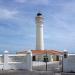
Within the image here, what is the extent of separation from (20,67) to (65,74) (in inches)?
156

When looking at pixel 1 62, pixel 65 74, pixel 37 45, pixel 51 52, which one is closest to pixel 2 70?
pixel 1 62

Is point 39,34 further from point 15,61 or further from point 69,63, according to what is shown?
point 69,63

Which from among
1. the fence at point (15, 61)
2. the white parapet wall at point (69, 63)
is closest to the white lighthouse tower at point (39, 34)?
the fence at point (15, 61)

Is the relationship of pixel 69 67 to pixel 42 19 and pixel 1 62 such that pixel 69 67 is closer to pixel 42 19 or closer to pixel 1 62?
pixel 1 62

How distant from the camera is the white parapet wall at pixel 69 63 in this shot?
2092cm

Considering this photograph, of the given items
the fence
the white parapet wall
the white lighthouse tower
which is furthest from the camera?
the white lighthouse tower

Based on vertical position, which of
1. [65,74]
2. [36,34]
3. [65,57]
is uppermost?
[36,34]

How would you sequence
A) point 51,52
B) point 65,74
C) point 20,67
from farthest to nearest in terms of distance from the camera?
point 51,52, point 20,67, point 65,74

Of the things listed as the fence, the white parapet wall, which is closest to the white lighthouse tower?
the fence

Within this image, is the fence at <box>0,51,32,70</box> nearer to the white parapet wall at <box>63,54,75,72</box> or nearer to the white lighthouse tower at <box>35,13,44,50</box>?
the white parapet wall at <box>63,54,75,72</box>

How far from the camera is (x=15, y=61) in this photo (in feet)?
72.9

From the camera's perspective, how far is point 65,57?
69.1 feet

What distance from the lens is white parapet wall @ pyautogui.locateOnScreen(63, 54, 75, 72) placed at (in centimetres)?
Result: 2092

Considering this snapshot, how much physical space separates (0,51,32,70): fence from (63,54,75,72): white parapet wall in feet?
9.47
